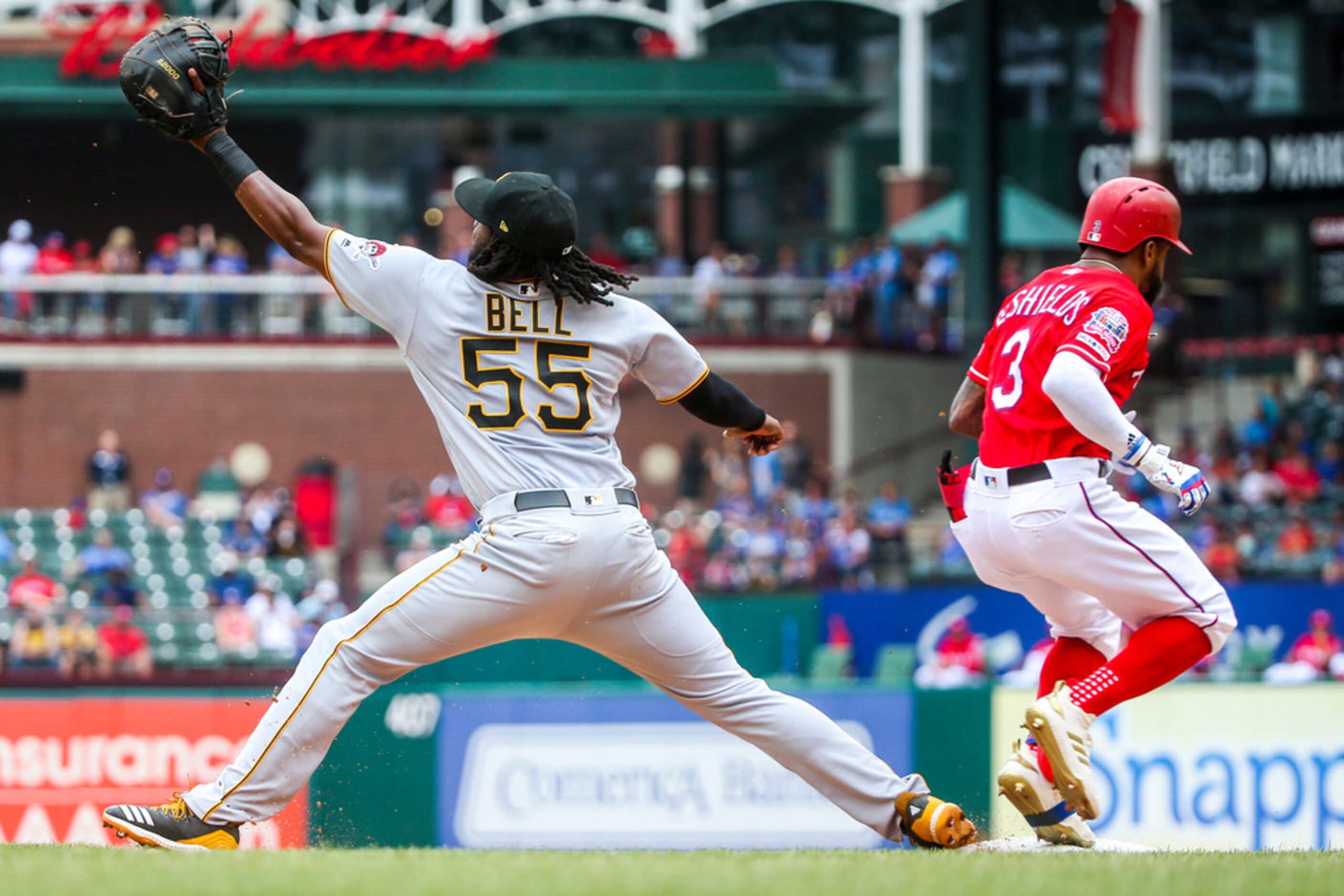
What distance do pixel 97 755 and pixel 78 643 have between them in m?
3.04

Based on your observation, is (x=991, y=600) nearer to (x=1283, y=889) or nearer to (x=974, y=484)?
(x=974, y=484)

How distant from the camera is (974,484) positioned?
5672mm

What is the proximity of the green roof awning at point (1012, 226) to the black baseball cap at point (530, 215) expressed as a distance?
17.2m

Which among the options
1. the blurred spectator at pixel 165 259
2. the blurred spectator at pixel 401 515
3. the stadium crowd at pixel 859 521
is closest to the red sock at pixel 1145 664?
the stadium crowd at pixel 859 521

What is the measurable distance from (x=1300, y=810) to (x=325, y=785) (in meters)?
5.65

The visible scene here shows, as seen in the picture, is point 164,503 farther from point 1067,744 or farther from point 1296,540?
point 1067,744

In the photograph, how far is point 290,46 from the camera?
24203 millimetres

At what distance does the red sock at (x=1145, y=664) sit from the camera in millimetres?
5457

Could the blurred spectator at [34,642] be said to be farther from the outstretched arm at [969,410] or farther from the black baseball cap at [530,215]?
the black baseball cap at [530,215]

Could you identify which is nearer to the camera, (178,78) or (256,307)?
(178,78)

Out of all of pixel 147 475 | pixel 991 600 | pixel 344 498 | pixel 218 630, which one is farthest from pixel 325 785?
pixel 147 475

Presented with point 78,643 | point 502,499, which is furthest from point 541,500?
point 78,643

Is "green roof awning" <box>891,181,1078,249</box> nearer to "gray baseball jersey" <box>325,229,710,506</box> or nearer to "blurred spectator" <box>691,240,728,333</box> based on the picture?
"blurred spectator" <box>691,240,728,333</box>

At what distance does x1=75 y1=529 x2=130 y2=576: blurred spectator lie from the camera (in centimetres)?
1647
